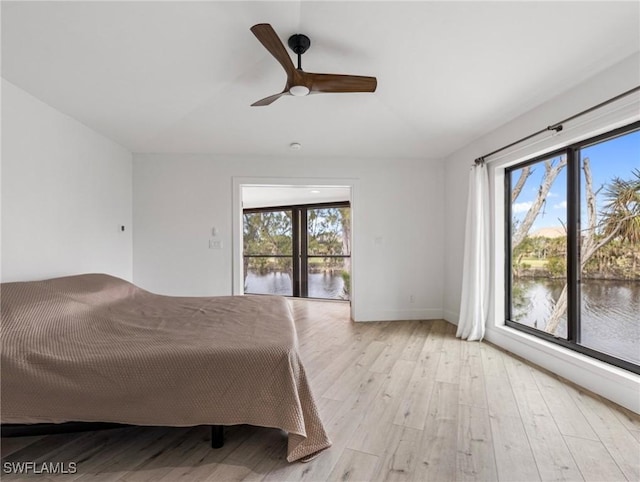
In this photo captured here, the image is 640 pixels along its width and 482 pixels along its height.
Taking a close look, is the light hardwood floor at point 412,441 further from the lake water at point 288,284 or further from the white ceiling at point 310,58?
the lake water at point 288,284

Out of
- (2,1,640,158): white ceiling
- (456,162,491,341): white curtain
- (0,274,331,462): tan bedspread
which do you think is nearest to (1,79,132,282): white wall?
(2,1,640,158): white ceiling

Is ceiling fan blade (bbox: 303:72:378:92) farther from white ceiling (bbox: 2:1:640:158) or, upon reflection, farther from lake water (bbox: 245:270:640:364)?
lake water (bbox: 245:270:640:364)

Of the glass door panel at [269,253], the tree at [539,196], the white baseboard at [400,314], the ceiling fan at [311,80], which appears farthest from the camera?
the glass door panel at [269,253]

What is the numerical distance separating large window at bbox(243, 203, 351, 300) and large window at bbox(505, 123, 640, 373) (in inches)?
134

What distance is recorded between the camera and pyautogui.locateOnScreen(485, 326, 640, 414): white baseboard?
2.02 m

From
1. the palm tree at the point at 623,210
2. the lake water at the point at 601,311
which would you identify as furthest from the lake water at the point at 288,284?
the palm tree at the point at 623,210

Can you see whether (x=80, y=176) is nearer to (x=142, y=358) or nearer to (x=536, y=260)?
(x=142, y=358)

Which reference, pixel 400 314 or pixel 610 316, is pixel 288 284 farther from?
pixel 610 316

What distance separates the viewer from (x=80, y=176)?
2.95 m

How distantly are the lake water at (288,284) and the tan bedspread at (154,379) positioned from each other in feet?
15.1

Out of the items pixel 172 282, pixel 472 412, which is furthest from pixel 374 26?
pixel 172 282

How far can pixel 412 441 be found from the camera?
1.69 m

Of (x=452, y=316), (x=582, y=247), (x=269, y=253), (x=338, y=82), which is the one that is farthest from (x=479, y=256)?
(x=269, y=253)

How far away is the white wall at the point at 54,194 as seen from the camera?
2.23 meters
